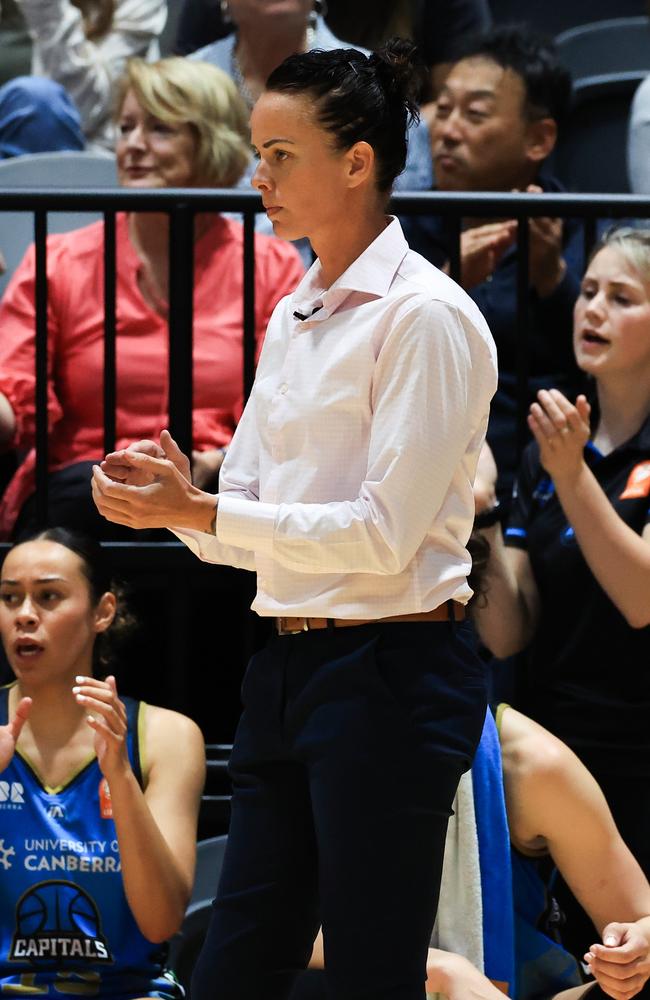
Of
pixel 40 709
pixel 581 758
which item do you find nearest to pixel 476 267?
pixel 581 758

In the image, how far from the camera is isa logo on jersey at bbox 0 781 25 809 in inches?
109

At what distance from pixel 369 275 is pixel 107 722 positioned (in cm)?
105

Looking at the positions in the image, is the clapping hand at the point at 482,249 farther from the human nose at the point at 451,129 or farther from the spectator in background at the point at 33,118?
the spectator in background at the point at 33,118

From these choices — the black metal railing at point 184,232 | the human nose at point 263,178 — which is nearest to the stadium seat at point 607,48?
the black metal railing at point 184,232

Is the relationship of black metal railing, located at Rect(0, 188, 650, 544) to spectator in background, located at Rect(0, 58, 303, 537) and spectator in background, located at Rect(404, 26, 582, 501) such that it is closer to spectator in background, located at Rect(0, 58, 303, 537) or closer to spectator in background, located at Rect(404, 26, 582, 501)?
spectator in background, located at Rect(0, 58, 303, 537)

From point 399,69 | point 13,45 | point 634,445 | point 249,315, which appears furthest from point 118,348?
point 13,45

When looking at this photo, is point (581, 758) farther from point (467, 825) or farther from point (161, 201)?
point (161, 201)

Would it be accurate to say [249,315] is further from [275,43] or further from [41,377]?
[275,43]

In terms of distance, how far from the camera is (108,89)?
470cm

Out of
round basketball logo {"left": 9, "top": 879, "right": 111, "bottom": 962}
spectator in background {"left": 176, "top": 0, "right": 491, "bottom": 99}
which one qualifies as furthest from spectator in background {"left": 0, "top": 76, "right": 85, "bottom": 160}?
round basketball logo {"left": 9, "top": 879, "right": 111, "bottom": 962}

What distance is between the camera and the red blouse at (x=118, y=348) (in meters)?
3.18

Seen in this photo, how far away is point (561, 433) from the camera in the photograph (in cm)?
275

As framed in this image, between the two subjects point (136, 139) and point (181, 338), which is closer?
point (181, 338)

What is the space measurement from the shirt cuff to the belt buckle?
110 millimetres
